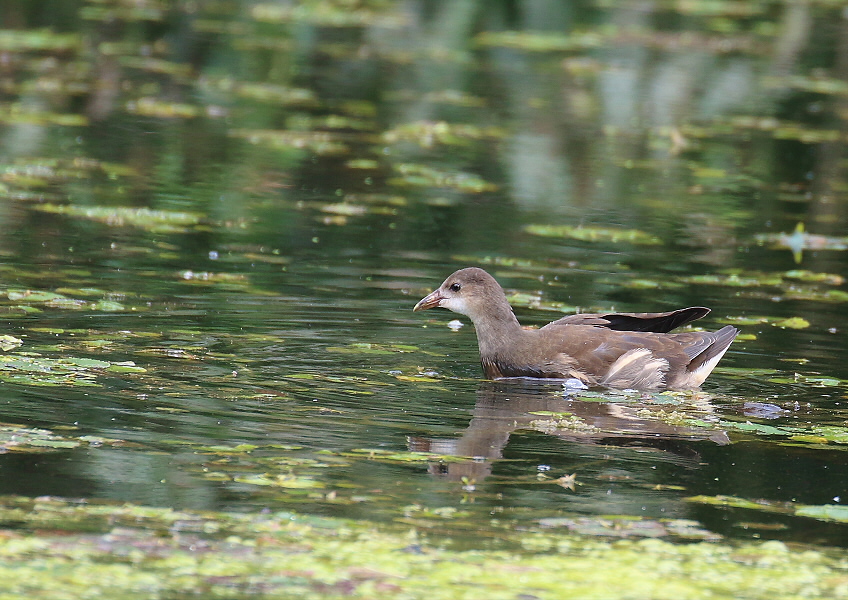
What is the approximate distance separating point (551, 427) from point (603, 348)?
53.6 inches

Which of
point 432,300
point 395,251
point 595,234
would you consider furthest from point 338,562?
point 595,234

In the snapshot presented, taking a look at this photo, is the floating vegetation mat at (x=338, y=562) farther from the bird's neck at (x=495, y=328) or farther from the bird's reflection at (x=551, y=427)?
the bird's neck at (x=495, y=328)

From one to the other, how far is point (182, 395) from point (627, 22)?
2197cm

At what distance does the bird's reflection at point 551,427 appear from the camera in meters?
6.70

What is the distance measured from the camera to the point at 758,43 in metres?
26.0

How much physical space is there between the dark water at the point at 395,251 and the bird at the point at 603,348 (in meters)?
0.19

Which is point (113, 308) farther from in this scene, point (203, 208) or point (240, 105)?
point (240, 105)

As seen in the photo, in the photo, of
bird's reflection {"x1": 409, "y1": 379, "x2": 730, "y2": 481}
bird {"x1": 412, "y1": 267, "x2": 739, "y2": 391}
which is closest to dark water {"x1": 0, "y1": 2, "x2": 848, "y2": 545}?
bird's reflection {"x1": 409, "y1": 379, "x2": 730, "y2": 481}

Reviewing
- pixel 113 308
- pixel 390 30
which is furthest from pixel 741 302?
pixel 390 30

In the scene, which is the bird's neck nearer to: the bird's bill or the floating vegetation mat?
the bird's bill

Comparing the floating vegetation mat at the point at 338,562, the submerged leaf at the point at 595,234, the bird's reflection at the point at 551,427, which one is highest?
the submerged leaf at the point at 595,234

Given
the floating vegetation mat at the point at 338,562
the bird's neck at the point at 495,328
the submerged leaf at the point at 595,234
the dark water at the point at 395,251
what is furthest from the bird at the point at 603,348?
the submerged leaf at the point at 595,234

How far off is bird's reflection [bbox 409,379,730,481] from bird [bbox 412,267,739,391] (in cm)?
24

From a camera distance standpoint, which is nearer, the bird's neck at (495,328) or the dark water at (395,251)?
the dark water at (395,251)
